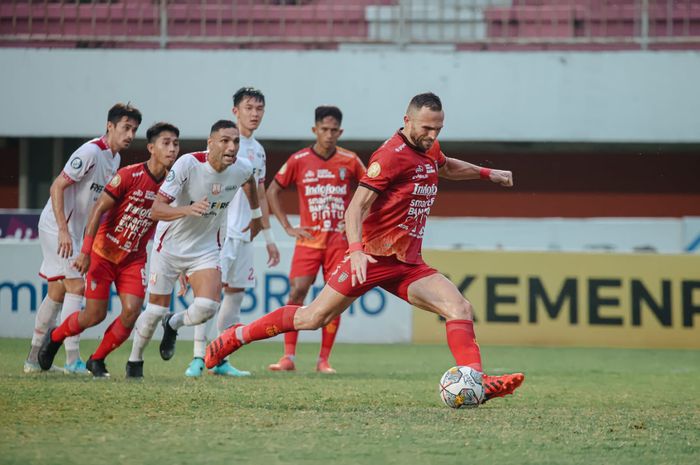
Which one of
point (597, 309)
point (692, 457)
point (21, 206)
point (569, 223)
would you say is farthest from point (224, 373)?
point (21, 206)

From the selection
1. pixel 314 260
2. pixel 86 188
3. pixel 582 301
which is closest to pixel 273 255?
pixel 314 260

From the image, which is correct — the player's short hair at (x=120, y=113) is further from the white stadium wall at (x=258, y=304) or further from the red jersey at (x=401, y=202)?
the white stadium wall at (x=258, y=304)

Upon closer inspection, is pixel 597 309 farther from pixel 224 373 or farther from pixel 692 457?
pixel 692 457

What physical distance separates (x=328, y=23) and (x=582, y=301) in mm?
6871

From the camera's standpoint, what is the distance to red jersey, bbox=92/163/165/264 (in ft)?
29.1

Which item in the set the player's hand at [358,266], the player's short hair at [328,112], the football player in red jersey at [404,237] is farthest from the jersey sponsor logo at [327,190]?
the player's hand at [358,266]

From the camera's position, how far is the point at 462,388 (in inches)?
266

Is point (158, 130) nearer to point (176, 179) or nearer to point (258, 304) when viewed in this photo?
point (176, 179)

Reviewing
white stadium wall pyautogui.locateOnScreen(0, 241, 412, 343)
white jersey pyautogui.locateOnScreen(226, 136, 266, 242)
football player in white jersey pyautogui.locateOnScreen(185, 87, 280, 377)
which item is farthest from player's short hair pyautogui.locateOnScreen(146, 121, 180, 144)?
white stadium wall pyautogui.locateOnScreen(0, 241, 412, 343)

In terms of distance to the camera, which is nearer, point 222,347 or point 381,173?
point 381,173

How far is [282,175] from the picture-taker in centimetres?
1115

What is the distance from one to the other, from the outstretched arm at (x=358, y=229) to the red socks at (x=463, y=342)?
659mm

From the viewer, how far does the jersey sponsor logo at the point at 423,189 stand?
280 inches

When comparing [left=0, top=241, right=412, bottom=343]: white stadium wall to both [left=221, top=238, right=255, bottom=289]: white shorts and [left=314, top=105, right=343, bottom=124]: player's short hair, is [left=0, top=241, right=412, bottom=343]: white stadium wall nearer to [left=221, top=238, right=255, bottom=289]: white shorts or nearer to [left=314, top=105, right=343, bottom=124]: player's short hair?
[left=221, top=238, right=255, bottom=289]: white shorts
